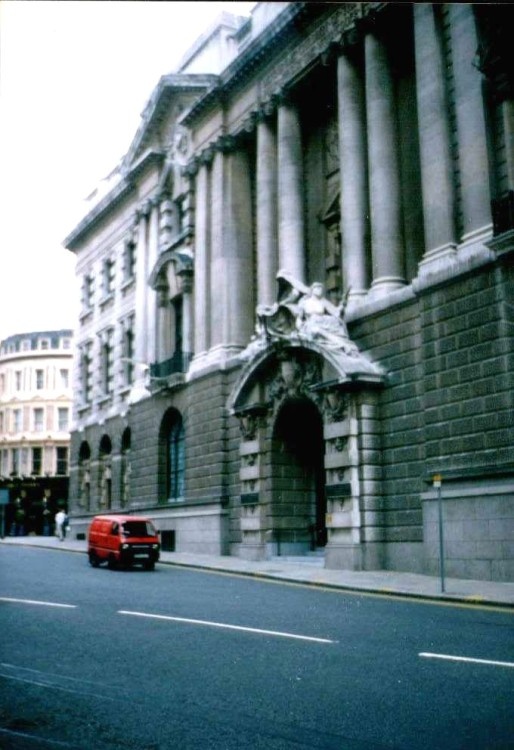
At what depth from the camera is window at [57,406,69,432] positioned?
61.6 metres

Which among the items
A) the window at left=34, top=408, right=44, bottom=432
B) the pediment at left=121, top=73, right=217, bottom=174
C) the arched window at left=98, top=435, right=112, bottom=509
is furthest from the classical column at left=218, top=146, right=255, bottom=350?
the window at left=34, top=408, right=44, bottom=432

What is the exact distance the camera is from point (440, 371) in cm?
2073

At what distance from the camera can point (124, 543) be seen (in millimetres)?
25406

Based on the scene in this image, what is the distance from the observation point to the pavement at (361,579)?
16.1 meters

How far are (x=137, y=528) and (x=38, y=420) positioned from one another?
117 feet

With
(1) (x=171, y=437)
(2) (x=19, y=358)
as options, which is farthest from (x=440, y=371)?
(2) (x=19, y=358)

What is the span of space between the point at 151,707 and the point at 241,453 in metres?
21.7

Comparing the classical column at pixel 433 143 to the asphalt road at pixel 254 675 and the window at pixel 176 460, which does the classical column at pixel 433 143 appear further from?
the window at pixel 176 460

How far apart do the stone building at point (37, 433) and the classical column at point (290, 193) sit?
2660cm

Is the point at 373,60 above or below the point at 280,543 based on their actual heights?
above

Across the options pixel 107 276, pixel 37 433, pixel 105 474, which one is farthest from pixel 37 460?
pixel 107 276

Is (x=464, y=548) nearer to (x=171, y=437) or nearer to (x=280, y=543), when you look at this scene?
(x=280, y=543)

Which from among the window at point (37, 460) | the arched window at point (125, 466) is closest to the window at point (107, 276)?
the arched window at point (125, 466)

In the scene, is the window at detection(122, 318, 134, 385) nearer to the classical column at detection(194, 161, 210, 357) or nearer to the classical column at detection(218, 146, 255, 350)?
the classical column at detection(194, 161, 210, 357)
